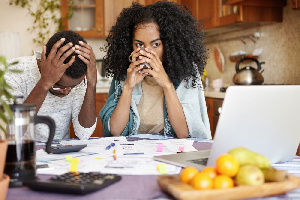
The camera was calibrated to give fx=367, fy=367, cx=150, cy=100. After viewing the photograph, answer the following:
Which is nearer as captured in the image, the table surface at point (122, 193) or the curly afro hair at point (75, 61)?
the table surface at point (122, 193)

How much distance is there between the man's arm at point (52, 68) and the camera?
160 cm

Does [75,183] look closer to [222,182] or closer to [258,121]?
[222,182]

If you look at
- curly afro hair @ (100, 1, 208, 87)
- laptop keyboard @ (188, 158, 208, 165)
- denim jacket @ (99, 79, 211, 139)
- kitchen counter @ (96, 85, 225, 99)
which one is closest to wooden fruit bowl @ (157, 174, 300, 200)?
laptop keyboard @ (188, 158, 208, 165)

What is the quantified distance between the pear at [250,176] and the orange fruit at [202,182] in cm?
7

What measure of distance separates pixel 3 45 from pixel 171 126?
3082 millimetres

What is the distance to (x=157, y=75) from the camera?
1.80 metres

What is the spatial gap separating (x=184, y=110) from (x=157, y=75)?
230mm

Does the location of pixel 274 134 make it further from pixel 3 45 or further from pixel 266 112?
pixel 3 45

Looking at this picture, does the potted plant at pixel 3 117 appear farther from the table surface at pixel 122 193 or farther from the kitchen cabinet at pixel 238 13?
the kitchen cabinet at pixel 238 13

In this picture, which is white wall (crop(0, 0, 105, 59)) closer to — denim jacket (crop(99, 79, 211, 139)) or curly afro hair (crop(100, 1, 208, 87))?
curly afro hair (crop(100, 1, 208, 87))

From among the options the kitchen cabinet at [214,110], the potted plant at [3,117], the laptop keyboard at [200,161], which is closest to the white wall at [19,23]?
the kitchen cabinet at [214,110]

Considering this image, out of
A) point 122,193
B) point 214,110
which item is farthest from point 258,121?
point 214,110

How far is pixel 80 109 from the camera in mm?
1928

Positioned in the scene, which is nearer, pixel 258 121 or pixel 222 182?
pixel 222 182
